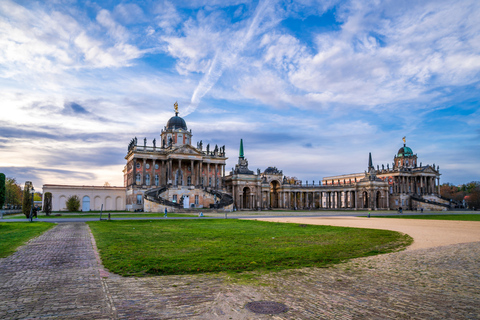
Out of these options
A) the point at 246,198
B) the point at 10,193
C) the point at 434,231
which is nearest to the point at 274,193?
the point at 246,198

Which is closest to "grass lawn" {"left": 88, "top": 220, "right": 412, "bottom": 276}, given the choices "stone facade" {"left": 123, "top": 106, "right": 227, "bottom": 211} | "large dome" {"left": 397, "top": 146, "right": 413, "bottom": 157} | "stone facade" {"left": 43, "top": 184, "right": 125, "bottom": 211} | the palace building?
the palace building

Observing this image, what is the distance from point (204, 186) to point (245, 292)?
263 ft

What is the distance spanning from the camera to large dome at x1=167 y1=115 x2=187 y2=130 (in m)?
90.9

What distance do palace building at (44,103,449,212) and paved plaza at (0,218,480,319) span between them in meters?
54.6

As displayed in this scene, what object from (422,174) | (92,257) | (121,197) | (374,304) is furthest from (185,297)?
(422,174)

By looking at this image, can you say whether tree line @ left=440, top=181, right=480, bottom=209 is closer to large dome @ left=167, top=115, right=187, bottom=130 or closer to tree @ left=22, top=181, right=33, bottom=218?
large dome @ left=167, top=115, right=187, bottom=130

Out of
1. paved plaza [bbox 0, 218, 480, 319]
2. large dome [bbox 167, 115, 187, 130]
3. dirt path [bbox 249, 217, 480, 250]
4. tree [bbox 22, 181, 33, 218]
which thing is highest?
large dome [bbox 167, 115, 187, 130]

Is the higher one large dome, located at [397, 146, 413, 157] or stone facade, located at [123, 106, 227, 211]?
large dome, located at [397, 146, 413, 157]

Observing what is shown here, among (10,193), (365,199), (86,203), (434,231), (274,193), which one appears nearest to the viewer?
(434,231)

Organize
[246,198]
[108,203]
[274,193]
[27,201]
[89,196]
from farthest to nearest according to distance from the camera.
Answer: [274,193]
[246,198]
[108,203]
[89,196]
[27,201]

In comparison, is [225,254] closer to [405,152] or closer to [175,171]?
[175,171]

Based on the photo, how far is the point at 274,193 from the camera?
11756cm

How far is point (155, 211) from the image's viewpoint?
209 feet

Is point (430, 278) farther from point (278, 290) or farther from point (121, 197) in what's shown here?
point (121, 197)
